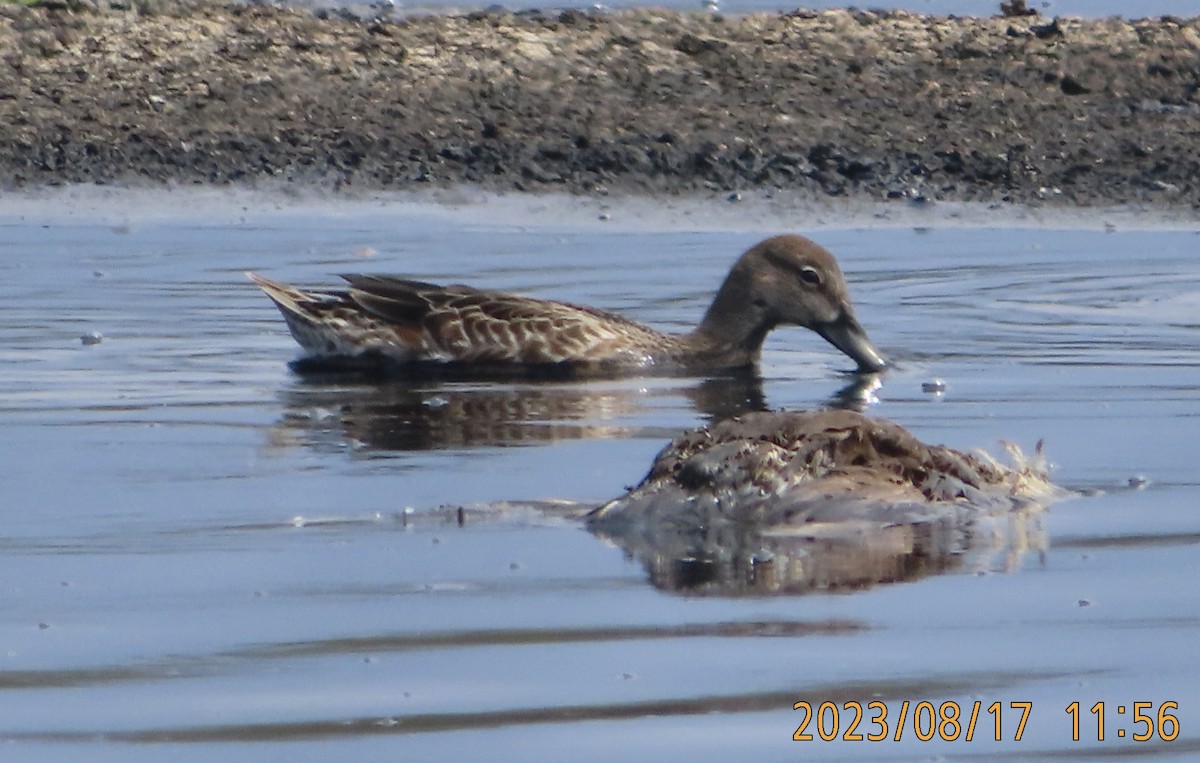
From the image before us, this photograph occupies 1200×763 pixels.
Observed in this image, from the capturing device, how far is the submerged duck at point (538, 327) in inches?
482

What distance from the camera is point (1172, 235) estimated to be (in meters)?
15.8

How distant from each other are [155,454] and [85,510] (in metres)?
1.17

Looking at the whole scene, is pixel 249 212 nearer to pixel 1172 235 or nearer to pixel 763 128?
pixel 763 128

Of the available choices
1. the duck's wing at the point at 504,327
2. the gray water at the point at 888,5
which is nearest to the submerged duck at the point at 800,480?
the duck's wing at the point at 504,327

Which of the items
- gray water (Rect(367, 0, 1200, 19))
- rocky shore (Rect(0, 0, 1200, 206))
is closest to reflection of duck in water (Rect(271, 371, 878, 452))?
rocky shore (Rect(0, 0, 1200, 206))

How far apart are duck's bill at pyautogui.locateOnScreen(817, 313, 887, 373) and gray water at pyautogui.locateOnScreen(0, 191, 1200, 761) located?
178 mm

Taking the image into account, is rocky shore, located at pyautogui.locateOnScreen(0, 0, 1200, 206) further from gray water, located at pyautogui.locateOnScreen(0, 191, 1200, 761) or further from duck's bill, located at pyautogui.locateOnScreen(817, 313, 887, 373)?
duck's bill, located at pyautogui.locateOnScreen(817, 313, 887, 373)

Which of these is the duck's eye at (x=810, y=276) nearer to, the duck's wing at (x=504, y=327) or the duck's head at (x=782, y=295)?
the duck's head at (x=782, y=295)

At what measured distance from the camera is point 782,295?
42.0ft

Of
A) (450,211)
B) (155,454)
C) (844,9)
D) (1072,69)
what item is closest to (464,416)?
(155,454)

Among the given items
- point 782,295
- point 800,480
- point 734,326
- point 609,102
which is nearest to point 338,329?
point 734,326

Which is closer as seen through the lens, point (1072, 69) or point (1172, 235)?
point (1172, 235)

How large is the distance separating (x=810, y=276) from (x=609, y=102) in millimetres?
6192

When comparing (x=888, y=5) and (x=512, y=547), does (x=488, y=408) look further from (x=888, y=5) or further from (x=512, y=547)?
(x=888, y=5)
